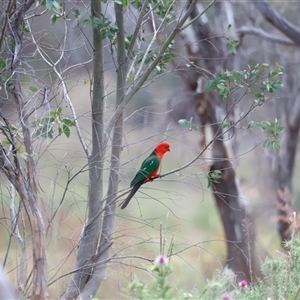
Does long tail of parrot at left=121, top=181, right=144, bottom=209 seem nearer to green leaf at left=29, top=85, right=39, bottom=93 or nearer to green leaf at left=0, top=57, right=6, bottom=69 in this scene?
green leaf at left=29, top=85, right=39, bottom=93

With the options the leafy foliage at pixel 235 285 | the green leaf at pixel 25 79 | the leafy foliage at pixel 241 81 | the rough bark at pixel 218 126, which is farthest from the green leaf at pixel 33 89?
the rough bark at pixel 218 126

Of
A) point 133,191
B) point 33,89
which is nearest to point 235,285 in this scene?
point 133,191

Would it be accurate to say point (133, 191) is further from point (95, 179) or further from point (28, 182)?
point (28, 182)

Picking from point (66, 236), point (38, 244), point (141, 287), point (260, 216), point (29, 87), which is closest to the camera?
point (141, 287)

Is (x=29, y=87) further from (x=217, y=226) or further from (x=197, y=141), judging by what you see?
(x=217, y=226)

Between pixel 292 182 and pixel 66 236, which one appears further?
pixel 292 182

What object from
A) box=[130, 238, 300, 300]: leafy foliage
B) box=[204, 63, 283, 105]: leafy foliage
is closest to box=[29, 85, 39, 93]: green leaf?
box=[204, 63, 283, 105]: leafy foliage

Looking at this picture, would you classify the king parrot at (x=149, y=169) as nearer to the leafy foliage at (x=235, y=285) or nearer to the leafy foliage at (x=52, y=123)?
the leafy foliage at (x=52, y=123)

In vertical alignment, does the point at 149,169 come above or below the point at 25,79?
below

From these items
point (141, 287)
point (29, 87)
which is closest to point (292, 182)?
point (29, 87)

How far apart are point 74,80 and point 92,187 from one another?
0.58 meters

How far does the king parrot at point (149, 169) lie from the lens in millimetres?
3117

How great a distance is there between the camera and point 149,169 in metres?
3.35

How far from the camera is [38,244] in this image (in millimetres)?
2570
